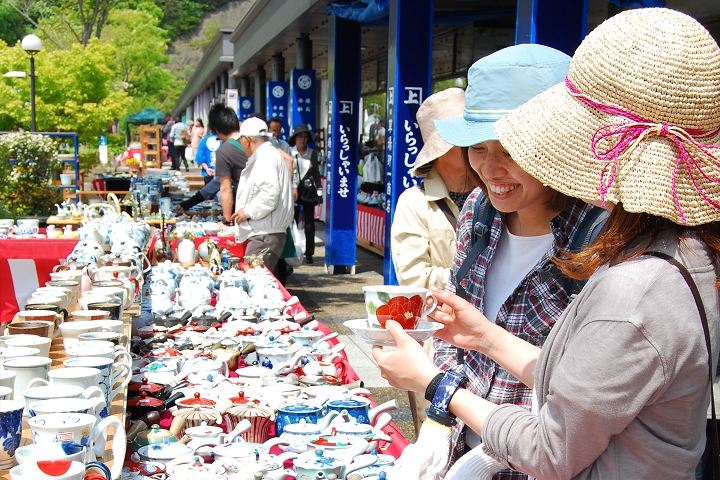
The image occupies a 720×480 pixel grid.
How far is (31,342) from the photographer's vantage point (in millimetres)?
2342

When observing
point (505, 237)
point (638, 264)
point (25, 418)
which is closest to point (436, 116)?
point (505, 237)

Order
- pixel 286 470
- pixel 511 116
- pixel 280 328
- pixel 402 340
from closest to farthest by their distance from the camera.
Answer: pixel 511 116 → pixel 402 340 → pixel 286 470 → pixel 280 328

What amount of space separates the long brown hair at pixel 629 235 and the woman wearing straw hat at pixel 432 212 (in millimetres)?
1711

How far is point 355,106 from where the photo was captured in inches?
412

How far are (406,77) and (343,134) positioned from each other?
307 cm

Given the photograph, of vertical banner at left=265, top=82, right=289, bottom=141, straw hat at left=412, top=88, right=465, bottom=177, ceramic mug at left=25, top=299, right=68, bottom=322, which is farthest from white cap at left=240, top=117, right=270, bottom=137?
vertical banner at left=265, top=82, right=289, bottom=141

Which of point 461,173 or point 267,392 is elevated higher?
point 461,173

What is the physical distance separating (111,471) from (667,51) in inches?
56.8

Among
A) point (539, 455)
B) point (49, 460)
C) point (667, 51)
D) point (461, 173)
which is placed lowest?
point (49, 460)

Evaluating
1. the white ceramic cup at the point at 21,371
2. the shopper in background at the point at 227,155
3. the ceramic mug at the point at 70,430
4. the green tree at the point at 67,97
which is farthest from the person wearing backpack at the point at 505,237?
the green tree at the point at 67,97

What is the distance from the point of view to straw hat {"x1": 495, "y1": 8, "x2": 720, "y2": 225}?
118cm

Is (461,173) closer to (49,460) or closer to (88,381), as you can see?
(88,381)

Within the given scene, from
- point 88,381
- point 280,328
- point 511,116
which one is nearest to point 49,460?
point 88,381

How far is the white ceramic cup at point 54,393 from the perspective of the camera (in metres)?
1.83
